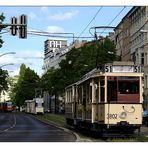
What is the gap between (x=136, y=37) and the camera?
8556cm

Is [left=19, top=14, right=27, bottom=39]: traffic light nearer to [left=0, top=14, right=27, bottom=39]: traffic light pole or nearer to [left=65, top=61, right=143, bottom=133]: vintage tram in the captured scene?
[left=0, top=14, right=27, bottom=39]: traffic light pole

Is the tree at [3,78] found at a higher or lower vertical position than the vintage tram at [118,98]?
higher

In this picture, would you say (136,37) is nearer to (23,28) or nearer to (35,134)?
(35,134)

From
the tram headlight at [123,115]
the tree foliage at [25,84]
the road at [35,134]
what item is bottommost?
the road at [35,134]

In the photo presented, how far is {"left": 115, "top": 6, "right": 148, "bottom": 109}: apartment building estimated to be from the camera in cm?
7838

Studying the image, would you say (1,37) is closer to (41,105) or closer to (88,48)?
(88,48)

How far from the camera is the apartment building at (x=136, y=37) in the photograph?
257 ft

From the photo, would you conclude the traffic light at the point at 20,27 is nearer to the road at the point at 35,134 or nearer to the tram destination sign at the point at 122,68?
the tram destination sign at the point at 122,68

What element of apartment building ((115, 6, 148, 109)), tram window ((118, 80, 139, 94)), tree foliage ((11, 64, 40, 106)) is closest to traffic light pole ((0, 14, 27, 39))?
tram window ((118, 80, 139, 94))

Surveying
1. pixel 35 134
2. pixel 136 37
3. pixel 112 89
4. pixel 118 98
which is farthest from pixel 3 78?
pixel 118 98

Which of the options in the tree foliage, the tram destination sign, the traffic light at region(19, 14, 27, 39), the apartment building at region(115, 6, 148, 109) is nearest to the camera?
the tram destination sign

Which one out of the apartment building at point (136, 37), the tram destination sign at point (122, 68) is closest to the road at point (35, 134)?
the tram destination sign at point (122, 68)

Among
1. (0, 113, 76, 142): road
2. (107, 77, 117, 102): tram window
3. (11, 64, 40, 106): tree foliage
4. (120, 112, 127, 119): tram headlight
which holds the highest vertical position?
(11, 64, 40, 106): tree foliage

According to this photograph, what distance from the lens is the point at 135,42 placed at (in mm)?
86688
